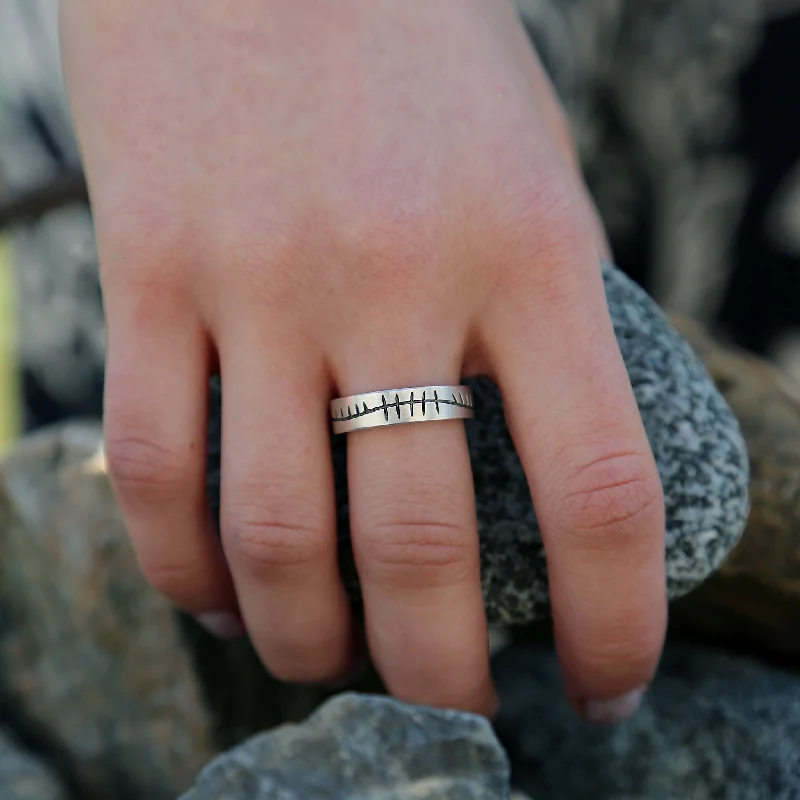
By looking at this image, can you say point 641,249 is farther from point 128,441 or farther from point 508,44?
point 128,441

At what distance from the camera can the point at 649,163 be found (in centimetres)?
158

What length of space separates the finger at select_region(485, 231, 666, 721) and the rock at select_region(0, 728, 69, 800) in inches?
23.2

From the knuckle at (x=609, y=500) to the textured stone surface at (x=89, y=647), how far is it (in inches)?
20.0

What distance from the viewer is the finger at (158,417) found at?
84 cm

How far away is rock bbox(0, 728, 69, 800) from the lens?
935mm

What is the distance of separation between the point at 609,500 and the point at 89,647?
0.65 metres

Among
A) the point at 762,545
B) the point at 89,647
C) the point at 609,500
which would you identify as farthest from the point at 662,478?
the point at 89,647

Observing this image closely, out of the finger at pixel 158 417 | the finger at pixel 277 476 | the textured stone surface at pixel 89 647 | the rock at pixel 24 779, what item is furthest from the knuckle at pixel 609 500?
the rock at pixel 24 779

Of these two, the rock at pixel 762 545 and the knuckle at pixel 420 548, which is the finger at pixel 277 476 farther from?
the rock at pixel 762 545

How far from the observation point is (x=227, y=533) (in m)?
0.83

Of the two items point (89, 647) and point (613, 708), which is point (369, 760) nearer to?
point (613, 708)

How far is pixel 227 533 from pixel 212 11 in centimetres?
53

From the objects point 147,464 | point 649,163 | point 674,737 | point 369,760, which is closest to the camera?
point 369,760

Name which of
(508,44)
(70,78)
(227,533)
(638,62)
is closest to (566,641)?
(227,533)
